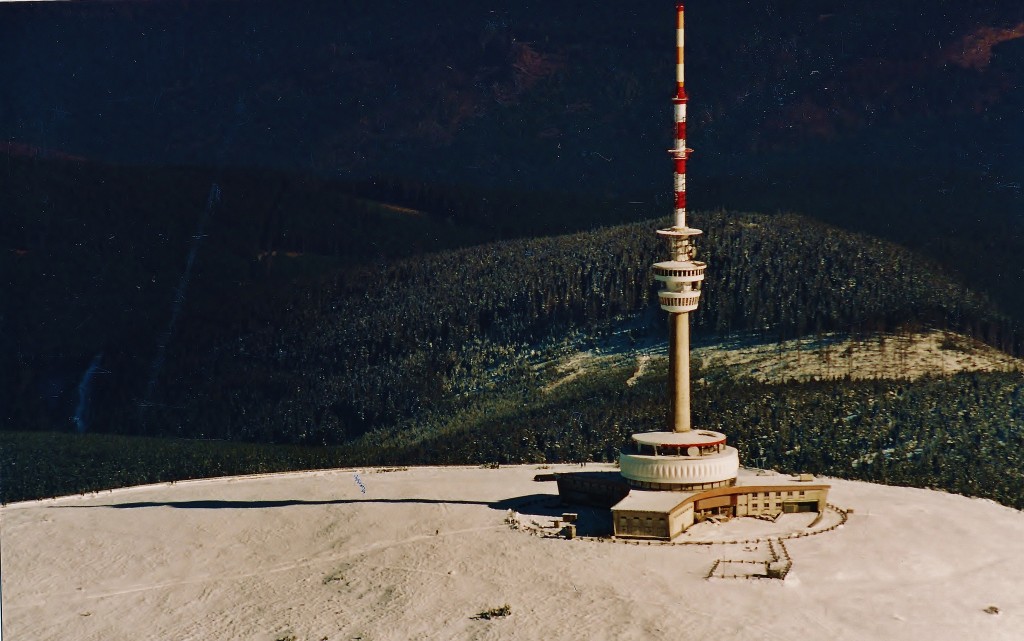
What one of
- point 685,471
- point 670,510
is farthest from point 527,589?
point 685,471

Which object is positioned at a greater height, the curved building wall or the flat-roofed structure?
the curved building wall

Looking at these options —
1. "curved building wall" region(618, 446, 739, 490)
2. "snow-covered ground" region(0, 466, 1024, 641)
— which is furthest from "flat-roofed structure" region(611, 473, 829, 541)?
"snow-covered ground" region(0, 466, 1024, 641)

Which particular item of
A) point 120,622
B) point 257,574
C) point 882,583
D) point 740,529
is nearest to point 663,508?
point 740,529

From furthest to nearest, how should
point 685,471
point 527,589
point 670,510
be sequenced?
point 685,471, point 670,510, point 527,589

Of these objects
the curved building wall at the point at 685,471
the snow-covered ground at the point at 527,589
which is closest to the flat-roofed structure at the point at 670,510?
the curved building wall at the point at 685,471

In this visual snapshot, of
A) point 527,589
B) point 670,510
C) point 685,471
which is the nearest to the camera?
point 527,589

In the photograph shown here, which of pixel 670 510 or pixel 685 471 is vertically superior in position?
pixel 685 471

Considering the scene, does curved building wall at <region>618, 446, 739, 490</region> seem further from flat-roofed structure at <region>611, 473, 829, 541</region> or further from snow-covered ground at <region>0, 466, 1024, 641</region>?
snow-covered ground at <region>0, 466, 1024, 641</region>

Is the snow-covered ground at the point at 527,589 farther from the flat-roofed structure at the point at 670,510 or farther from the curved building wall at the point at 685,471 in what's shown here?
the curved building wall at the point at 685,471

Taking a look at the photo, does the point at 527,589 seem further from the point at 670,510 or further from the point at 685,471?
the point at 685,471
